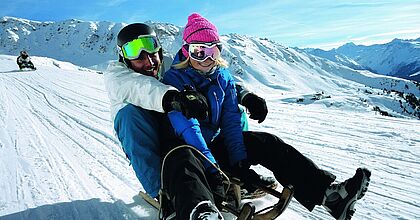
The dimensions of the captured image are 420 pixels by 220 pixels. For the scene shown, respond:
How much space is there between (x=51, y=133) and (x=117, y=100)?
120 inches

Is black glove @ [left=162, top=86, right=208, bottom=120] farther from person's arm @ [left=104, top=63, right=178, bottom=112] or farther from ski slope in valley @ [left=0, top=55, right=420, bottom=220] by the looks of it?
ski slope in valley @ [left=0, top=55, right=420, bottom=220]

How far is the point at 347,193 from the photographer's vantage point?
2.33 meters

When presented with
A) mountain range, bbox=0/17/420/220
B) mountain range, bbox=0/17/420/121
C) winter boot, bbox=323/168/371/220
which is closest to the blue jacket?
mountain range, bbox=0/17/420/220

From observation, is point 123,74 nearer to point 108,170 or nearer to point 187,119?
point 187,119

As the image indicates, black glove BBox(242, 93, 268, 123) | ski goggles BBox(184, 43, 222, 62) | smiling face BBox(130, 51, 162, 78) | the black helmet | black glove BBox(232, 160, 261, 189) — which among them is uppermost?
the black helmet

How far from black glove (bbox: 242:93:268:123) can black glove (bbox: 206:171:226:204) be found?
88cm

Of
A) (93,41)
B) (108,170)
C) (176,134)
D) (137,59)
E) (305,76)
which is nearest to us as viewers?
(176,134)

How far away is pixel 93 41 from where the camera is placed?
14950 centimetres

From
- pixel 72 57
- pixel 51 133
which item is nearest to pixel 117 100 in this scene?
pixel 51 133

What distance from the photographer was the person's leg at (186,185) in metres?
1.93

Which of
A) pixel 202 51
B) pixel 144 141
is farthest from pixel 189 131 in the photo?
pixel 202 51

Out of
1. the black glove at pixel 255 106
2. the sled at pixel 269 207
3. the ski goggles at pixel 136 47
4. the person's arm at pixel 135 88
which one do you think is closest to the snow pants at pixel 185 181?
the sled at pixel 269 207

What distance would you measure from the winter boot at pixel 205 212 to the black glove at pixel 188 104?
0.64 meters

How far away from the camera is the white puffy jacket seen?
2570 millimetres
